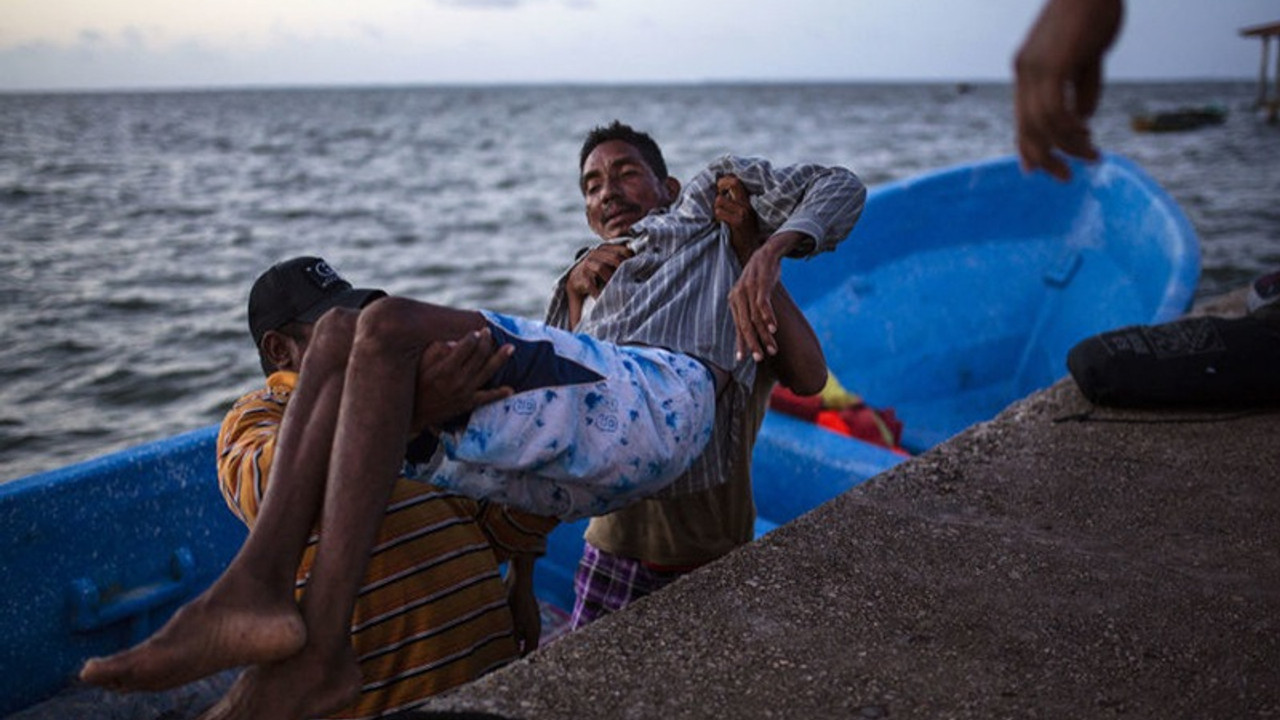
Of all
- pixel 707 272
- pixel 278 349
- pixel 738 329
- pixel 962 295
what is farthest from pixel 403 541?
pixel 962 295

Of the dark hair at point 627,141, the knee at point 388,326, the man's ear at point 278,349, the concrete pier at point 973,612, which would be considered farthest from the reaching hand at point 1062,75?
the dark hair at point 627,141

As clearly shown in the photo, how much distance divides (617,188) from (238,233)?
11137 millimetres

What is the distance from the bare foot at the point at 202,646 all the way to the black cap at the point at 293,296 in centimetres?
92

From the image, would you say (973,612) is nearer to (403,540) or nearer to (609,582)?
(609,582)

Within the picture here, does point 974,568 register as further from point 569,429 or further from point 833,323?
point 833,323

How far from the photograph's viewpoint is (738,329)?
7.84ft

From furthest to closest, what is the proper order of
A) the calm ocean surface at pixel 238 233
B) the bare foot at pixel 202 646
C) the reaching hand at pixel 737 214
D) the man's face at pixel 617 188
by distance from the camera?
1. the calm ocean surface at pixel 238 233
2. the man's face at pixel 617 188
3. the reaching hand at pixel 737 214
4. the bare foot at pixel 202 646

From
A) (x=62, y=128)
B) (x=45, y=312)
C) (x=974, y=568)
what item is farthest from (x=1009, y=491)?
(x=62, y=128)

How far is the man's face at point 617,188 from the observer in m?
3.13

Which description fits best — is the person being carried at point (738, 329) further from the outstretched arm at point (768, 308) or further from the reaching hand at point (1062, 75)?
the reaching hand at point (1062, 75)

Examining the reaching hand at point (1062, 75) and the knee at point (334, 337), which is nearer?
the reaching hand at point (1062, 75)

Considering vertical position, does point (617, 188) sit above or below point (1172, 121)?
below

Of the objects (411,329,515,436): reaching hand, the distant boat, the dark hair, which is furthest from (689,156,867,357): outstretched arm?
the distant boat

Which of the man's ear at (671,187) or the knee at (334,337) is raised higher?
the man's ear at (671,187)
